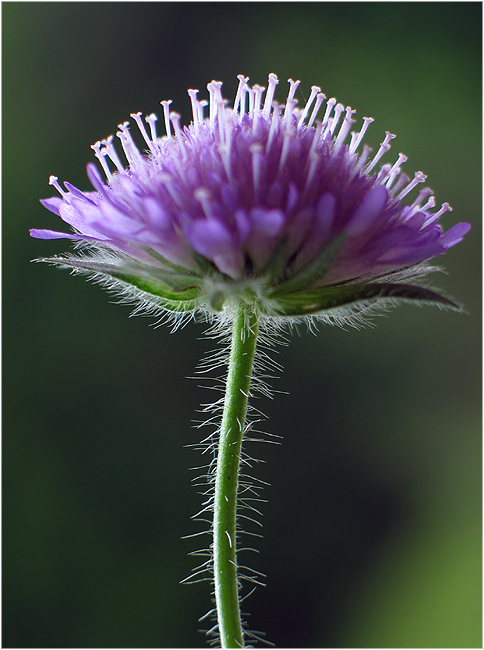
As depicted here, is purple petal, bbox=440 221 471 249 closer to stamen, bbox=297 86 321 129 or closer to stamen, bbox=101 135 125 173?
stamen, bbox=297 86 321 129

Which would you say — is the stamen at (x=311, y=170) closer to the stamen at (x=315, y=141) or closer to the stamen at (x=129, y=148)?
the stamen at (x=315, y=141)

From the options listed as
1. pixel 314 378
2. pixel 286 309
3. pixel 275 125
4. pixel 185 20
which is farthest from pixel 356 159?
pixel 185 20

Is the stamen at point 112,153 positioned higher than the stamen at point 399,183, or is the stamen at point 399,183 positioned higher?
the stamen at point 112,153

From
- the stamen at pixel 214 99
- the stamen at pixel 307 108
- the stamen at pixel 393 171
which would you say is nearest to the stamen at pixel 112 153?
the stamen at pixel 214 99

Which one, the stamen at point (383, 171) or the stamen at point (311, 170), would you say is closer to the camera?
the stamen at point (311, 170)

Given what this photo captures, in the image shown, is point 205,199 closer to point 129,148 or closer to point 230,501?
point 129,148

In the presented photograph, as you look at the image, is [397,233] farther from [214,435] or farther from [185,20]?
[185,20]

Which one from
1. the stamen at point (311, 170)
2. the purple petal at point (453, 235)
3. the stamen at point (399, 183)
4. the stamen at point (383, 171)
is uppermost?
the stamen at point (383, 171)
